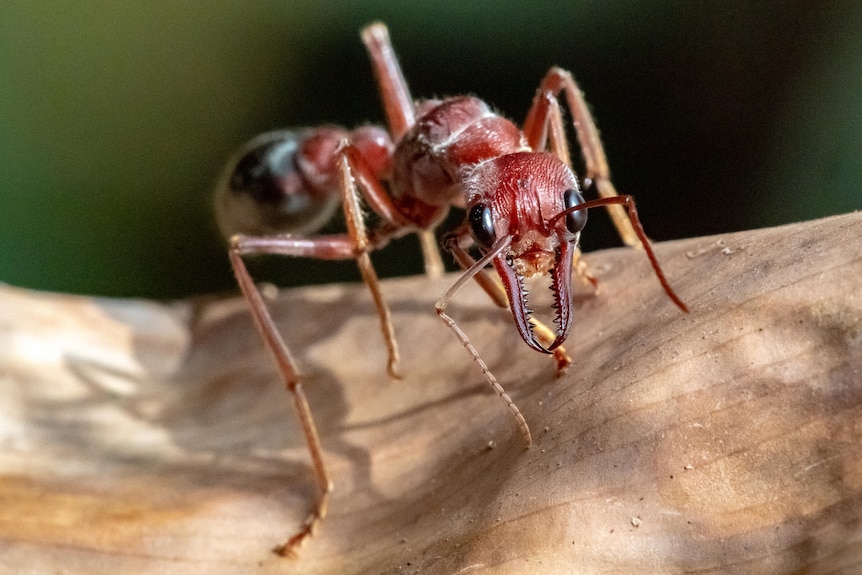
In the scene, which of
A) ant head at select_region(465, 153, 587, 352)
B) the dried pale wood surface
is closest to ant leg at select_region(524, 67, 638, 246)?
the dried pale wood surface

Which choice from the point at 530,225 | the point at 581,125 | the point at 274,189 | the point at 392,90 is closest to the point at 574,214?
the point at 530,225

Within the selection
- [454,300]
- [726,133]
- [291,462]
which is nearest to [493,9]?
[726,133]

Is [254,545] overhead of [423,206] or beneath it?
beneath

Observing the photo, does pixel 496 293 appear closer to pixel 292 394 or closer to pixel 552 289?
pixel 552 289

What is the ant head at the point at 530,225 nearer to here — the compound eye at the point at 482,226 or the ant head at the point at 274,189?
the compound eye at the point at 482,226

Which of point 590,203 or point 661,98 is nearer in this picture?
point 590,203

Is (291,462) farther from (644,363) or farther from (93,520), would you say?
(644,363)
